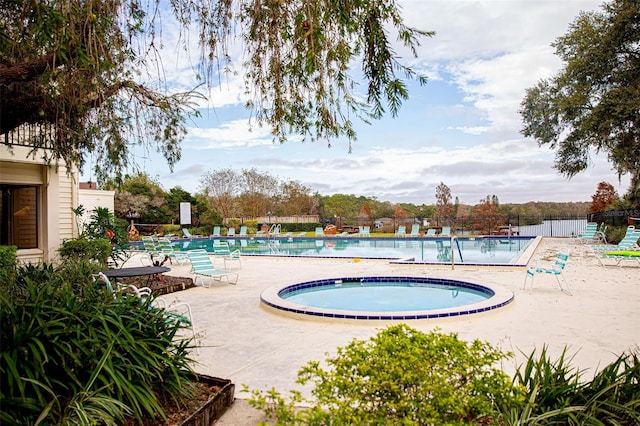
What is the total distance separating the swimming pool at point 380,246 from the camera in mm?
17156

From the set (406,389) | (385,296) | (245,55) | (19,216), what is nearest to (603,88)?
(385,296)

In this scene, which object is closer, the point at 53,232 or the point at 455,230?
the point at 53,232

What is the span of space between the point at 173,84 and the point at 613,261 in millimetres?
12990

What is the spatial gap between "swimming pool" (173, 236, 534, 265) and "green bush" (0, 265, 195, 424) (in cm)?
1355

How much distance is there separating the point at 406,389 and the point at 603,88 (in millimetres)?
19270

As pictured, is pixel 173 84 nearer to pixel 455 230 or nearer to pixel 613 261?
pixel 613 261

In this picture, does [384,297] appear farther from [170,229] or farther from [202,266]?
[170,229]

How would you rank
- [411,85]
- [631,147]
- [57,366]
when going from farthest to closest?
[631,147]
[411,85]
[57,366]

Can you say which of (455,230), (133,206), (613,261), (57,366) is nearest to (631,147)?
(613,261)

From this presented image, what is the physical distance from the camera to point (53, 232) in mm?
11047

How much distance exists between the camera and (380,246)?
2083 cm

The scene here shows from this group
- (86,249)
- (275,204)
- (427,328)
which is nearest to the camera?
(427,328)

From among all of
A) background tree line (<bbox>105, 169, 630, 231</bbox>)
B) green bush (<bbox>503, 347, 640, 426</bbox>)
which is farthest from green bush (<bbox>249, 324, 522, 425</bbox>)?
background tree line (<bbox>105, 169, 630, 231</bbox>)

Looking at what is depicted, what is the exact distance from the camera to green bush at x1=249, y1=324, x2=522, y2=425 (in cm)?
220
